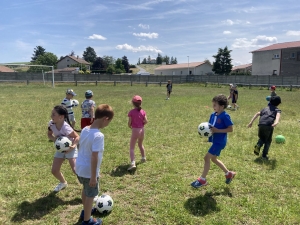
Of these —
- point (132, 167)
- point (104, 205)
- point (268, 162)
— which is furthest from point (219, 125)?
point (268, 162)

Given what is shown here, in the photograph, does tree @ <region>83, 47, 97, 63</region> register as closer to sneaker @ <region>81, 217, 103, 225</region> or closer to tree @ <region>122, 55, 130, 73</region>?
tree @ <region>122, 55, 130, 73</region>

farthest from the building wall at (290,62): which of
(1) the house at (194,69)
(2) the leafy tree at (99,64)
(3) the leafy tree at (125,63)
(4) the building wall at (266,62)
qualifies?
(3) the leafy tree at (125,63)

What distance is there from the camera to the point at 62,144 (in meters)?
4.16

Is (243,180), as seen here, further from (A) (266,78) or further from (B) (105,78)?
(B) (105,78)

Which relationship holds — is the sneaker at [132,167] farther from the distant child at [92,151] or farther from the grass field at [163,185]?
the distant child at [92,151]

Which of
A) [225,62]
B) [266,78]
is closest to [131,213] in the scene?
[266,78]

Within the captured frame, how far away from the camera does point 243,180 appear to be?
5438mm

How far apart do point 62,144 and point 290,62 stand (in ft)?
181

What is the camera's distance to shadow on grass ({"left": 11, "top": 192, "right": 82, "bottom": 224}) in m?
3.99

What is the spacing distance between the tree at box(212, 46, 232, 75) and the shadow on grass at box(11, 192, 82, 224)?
226 feet

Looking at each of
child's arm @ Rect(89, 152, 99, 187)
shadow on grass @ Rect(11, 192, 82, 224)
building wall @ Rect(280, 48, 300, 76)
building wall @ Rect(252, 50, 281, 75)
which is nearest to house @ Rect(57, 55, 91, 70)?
building wall @ Rect(252, 50, 281, 75)

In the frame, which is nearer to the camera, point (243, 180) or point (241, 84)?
point (243, 180)

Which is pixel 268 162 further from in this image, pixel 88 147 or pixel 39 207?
pixel 39 207

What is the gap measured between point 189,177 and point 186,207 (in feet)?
4.38
